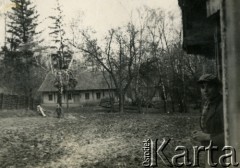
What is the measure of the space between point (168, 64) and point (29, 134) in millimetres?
24486

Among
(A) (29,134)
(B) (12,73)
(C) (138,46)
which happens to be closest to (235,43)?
(A) (29,134)

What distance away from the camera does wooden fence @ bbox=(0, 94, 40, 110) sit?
28500mm

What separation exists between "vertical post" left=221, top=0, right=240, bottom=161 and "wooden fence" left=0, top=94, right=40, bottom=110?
26997 mm

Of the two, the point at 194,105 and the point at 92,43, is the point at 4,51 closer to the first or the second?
the point at 92,43

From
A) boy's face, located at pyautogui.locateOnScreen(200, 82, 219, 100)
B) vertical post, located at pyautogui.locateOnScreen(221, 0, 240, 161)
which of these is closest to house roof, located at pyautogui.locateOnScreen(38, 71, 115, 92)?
boy's face, located at pyautogui.locateOnScreen(200, 82, 219, 100)

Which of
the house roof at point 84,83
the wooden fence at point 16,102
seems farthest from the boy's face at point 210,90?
the house roof at point 84,83

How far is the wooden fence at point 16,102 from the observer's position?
93.5ft

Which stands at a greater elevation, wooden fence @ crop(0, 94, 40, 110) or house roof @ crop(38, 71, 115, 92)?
house roof @ crop(38, 71, 115, 92)

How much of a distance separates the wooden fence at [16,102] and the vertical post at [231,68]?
88.6ft

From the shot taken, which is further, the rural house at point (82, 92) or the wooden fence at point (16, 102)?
the rural house at point (82, 92)

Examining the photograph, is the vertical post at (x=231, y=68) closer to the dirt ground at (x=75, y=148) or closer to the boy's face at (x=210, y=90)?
the boy's face at (x=210, y=90)

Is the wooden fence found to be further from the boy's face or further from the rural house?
the boy's face

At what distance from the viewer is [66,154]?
10.0 metres

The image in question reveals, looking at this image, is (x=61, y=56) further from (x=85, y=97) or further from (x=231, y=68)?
(x=231, y=68)
